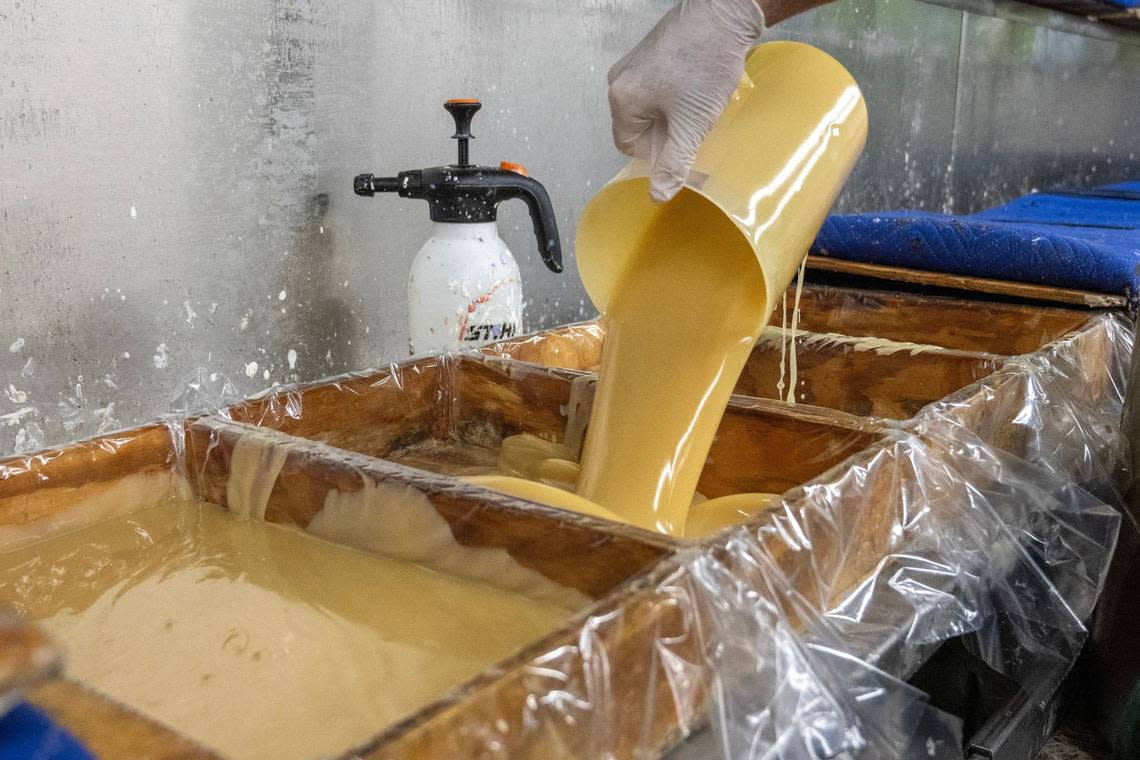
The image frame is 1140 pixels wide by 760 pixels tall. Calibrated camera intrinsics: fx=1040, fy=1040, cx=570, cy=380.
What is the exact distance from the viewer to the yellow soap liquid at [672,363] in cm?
109

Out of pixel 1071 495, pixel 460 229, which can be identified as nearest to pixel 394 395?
pixel 460 229

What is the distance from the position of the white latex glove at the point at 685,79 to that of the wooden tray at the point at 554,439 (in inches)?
13.5

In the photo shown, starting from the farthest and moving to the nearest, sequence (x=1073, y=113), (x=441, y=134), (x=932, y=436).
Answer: (x=1073, y=113) < (x=441, y=134) < (x=932, y=436)

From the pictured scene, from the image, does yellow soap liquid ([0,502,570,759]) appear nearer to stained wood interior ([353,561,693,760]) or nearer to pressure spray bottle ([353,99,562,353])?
stained wood interior ([353,561,693,760])

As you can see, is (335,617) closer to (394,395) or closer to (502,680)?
(502,680)

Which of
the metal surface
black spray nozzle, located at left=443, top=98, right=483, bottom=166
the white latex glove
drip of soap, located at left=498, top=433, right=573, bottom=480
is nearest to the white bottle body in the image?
black spray nozzle, located at left=443, top=98, right=483, bottom=166

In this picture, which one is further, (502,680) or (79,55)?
(79,55)

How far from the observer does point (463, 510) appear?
872 millimetres

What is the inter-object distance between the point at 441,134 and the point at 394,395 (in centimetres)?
70

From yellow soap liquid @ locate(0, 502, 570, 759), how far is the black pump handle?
707mm

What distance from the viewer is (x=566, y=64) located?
6.79ft

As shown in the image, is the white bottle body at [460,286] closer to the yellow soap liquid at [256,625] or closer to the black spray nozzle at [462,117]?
the black spray nozzle at [462,117]

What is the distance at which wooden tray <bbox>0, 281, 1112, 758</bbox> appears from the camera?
1.93 ft

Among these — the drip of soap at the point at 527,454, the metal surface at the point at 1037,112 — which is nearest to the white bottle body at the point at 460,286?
the drip of soap at the point at 527,454
